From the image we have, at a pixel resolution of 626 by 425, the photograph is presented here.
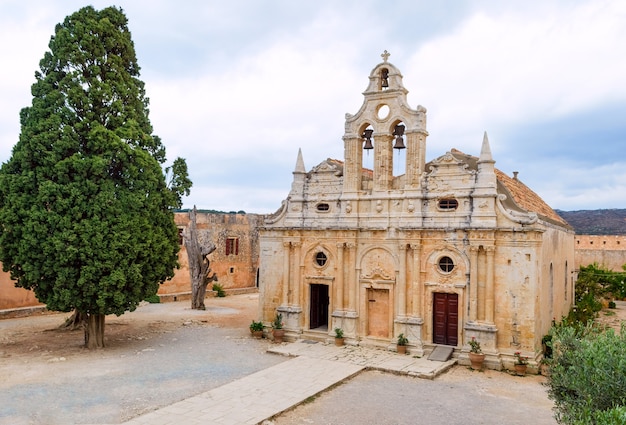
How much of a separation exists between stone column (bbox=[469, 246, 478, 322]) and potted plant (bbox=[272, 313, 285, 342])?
750cm

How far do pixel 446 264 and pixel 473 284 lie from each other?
1.21 meters

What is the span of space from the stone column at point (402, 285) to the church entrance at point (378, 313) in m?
0.64

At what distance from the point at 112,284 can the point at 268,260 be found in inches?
266

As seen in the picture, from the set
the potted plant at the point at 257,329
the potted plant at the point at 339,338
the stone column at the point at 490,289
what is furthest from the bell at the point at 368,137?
the potted plant at the point at 257,329

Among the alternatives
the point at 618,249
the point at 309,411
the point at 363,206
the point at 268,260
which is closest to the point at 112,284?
the point at 268,260

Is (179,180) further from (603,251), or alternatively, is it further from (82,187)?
(603,251)

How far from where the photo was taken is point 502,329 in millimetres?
16953

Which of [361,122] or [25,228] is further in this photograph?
[361,122]

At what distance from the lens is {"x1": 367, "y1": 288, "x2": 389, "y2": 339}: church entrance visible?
19078 millimetres

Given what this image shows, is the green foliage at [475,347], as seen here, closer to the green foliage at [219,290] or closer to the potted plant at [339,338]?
the potted plant at [339,338]

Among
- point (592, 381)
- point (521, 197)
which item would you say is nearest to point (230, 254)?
point (521, 197)

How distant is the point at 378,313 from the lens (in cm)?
1925

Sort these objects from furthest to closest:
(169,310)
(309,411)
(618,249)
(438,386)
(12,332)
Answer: (618,249), (169,310), (12,332), (438,386), (309,411)

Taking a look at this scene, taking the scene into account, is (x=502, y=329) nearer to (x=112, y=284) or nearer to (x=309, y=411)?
(x=309, y=411)
